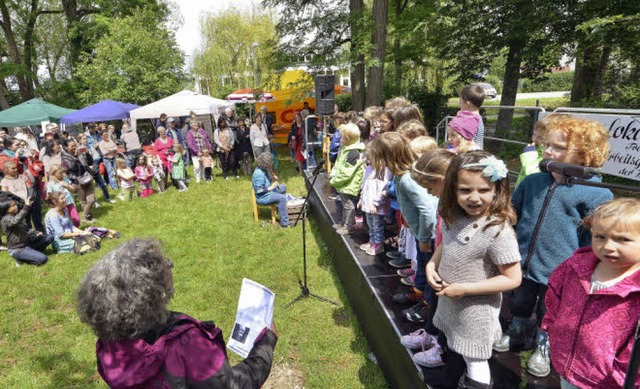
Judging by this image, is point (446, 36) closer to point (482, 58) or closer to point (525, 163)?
point (482, 58)

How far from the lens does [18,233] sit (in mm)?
5684

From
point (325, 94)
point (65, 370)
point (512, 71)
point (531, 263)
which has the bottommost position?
point (65, 370)

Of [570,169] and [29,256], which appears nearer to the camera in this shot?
[570,169]

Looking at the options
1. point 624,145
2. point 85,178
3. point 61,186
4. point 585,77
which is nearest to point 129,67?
point 85,178

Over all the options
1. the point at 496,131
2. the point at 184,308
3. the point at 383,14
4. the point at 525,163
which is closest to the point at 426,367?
the point at 525,163

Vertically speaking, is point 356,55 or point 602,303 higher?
point 356,55

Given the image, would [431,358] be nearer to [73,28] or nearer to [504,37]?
[504,37]

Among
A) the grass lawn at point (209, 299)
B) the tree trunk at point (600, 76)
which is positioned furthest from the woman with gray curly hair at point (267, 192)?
the tree trunk at point (600, 76)

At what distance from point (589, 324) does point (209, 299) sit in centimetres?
401

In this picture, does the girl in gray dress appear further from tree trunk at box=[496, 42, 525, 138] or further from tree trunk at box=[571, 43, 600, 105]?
tree trunk at box=[571, 43, 600, 105]

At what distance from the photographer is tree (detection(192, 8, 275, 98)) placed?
2928 cm

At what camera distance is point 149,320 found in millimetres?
1372

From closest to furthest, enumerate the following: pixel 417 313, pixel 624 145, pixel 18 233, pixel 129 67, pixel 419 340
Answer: pixel 419 340, pixel 417 313, pixel 624 145, pixel 18 233, pixel 129 67

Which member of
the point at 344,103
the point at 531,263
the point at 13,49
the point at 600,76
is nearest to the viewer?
the point at 531,263
